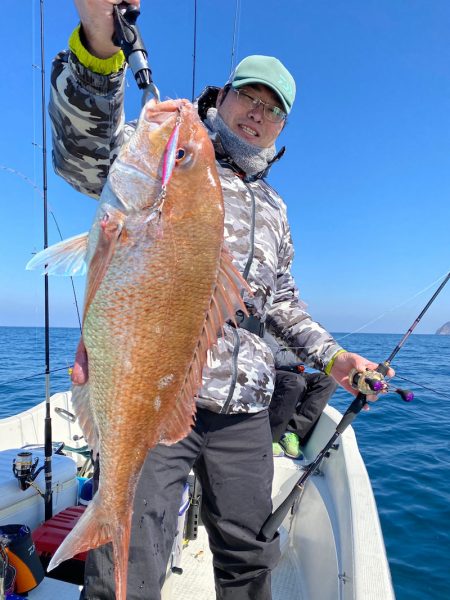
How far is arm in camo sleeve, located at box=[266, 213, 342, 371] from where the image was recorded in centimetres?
256

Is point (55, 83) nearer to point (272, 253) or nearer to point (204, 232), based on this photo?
point (204, 232)

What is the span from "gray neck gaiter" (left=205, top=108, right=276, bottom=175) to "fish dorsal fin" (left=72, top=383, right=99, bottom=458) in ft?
5.01

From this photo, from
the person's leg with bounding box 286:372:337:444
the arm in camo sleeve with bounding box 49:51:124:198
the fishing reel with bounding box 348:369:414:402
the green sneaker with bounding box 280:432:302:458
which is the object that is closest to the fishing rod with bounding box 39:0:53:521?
the arm in camo sleeve with bounding box 49:51:124:198

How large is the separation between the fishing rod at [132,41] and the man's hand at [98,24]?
2cm

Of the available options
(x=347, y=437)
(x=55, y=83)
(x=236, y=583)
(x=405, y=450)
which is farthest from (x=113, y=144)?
(x=405, y=450)

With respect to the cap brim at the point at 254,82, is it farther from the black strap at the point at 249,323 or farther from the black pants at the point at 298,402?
the black pants at the point at 298,402

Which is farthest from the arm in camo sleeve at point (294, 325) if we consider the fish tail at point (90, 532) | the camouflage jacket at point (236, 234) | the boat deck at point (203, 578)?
the boat deck at point (203, 578)

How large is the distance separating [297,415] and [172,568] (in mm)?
2960

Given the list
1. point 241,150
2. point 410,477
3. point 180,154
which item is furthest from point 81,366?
point 410,477

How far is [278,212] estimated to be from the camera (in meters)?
2.58

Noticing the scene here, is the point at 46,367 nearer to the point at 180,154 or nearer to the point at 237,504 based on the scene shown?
the point at 237,504

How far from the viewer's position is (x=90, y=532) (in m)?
1.40

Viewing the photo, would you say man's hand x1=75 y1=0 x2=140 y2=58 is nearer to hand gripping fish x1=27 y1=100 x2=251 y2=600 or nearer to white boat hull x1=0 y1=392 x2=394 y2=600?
hand gripping fish x1=27 y1=100 x2=251 y2=600

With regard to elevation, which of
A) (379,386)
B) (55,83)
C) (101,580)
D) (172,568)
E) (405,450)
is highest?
(55,83)
